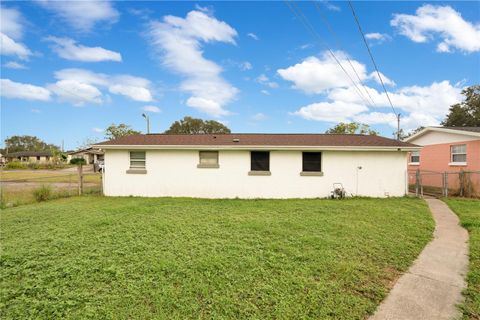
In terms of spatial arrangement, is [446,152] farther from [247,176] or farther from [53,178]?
[53,178]

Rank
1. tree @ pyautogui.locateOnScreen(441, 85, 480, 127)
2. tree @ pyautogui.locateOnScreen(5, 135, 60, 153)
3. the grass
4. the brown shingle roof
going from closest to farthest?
1. the brown shingle roof
2. the grass
3. tree @ pyautogui.locateOnScreen(441, 85, 480, 127)
4. tree @ pyautogui.locateOnScreen(5, 135, 60, 153)

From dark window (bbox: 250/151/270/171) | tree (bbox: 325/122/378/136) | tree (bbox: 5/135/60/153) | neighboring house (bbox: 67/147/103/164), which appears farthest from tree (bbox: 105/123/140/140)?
tree (bbox: 5/135/60/153)

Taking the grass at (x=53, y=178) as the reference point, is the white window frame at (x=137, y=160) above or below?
above

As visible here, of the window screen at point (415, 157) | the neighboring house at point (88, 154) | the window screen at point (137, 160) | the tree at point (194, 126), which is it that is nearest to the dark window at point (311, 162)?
the window screen at point (137, 160)

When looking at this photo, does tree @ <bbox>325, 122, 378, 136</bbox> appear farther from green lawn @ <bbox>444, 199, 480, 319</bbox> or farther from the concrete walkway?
the concrete walkway

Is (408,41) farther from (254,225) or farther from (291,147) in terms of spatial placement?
(254,225)

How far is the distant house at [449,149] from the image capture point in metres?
12.5

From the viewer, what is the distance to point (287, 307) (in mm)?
2998

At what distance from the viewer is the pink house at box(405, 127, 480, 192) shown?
40.9 feet

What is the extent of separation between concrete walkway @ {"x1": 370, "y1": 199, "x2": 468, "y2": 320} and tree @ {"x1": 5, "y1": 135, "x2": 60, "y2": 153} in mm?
115614

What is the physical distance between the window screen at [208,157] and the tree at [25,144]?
106407 mm

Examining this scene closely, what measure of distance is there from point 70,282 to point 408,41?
17.7 m

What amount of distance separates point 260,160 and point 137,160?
19.9 ft

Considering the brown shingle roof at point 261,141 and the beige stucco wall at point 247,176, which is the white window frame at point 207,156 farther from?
the brown shingle roof at point 261,141
